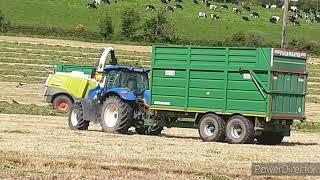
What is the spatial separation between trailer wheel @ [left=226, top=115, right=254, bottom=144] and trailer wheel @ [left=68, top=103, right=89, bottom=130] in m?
5.42

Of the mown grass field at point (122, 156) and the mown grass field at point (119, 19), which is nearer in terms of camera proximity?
the mown grass field at point (122, 156)

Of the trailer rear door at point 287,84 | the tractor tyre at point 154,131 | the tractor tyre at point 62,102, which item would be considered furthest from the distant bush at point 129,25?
the trailer rear door at point 287,84

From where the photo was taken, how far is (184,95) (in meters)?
22.8

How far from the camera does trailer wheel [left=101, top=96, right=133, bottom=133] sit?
23.5 m

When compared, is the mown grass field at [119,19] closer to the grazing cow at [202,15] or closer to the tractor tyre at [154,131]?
the grazing cow at [202,15]

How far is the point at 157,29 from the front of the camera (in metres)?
81.9

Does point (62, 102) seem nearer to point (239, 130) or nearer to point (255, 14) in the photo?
point (239, 130)

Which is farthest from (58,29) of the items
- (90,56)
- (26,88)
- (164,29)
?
(26,88)

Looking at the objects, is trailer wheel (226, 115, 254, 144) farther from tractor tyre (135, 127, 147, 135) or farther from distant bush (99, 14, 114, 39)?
distant bush (99, 14, 114, 39)

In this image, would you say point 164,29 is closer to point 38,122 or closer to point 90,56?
point 90,56

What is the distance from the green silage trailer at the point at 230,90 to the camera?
70.1 ft

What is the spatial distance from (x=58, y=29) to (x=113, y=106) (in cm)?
5695

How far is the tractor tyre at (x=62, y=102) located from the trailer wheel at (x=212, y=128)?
13.4 meters

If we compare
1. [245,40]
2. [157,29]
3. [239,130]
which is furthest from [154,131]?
[157,29]
